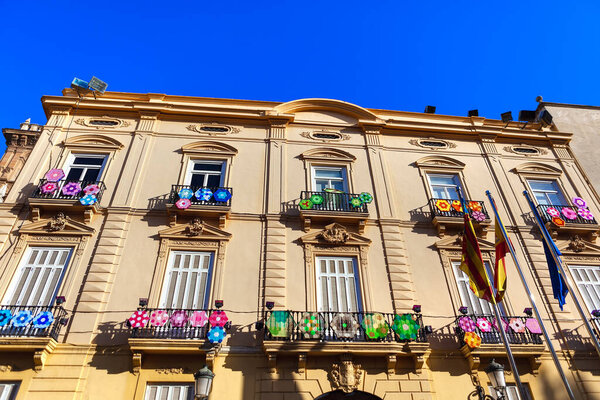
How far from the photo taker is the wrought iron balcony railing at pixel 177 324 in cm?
1062

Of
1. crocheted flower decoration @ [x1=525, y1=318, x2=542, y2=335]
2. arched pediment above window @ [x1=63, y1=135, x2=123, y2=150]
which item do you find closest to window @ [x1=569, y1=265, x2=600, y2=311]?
crocheted flower decoration @ [x1=525, y1=318, x2=542, y2=335]

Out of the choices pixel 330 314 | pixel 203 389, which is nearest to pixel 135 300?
pixel 203 389

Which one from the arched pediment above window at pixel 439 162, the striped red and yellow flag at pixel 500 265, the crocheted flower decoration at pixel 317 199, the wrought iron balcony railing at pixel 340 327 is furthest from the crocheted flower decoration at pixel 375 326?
the arched pediment above window at pixel 439 162

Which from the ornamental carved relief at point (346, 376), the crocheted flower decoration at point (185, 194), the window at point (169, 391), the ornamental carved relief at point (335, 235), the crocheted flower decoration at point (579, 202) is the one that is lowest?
the window at point (169, 391)

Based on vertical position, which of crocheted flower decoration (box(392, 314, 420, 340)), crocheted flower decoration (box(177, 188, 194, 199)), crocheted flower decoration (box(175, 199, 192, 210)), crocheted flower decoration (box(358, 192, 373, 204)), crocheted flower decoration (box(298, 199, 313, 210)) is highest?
crocheted flower decoration (box(358, 192, 373, 204))

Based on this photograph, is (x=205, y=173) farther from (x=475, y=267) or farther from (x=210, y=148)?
(x=475, y=267)

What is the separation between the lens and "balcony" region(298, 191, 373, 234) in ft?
45.7

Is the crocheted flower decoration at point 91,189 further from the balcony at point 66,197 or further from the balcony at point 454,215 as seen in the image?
the balcony at point 454,215

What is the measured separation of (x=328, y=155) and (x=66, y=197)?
978cm

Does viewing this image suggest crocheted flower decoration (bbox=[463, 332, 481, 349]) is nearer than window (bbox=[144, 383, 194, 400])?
No

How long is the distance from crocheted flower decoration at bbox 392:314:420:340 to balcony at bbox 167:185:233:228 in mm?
6364

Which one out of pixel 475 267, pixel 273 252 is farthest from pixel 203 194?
pixel 475 267

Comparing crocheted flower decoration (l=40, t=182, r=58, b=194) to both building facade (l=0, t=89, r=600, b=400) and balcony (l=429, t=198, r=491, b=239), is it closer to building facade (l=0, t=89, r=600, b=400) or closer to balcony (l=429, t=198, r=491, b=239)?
building facade (l=0, t=89, r=600, b=400)

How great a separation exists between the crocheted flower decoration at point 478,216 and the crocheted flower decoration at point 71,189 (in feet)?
45.7
